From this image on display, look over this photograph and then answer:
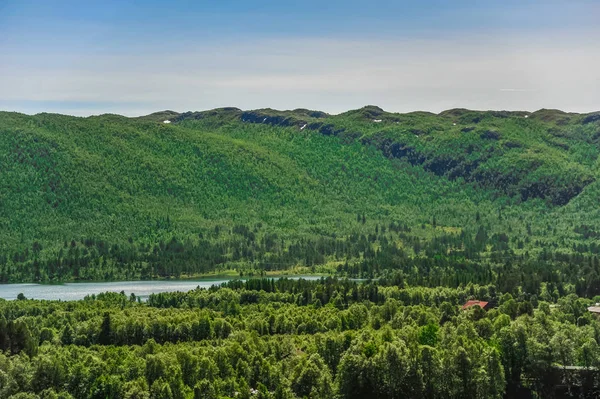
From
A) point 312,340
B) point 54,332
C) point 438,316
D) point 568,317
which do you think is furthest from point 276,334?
point 568,317

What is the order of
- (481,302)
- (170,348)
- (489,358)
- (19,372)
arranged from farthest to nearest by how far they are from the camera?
(481,302), (170,348), (19,372), (489,358)

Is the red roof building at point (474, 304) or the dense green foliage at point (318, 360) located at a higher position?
the dense green foliage at point (318, 360)

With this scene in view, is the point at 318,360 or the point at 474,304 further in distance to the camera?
the point at 474,304

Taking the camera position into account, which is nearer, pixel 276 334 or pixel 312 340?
pixel 312 340

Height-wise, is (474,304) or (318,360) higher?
(318,360)

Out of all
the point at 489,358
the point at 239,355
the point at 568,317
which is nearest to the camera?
the point at 489,358

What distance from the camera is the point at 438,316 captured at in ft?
540

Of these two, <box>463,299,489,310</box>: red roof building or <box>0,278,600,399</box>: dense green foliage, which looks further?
<box>463,299,489,310</box>: red roof building

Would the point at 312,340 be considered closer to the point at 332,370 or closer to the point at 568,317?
the point at 332,370

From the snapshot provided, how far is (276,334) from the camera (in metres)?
159

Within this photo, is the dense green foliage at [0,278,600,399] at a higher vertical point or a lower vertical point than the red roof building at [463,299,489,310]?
higher

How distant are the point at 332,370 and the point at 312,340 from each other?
1937 centimetres

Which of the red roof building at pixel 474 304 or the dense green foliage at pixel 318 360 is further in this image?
the red roof building at pixel 474 304

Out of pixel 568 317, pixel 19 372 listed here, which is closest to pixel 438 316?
pixel 568 317
